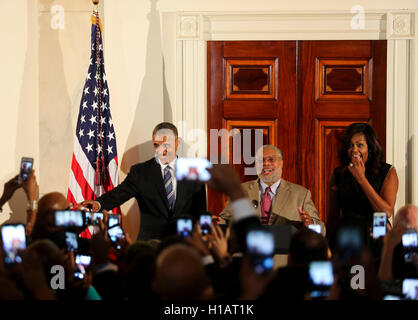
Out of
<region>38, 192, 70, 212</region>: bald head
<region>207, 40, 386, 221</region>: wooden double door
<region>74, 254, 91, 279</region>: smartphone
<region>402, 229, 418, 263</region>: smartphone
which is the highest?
<region>207, 40, 386, 221</region>: wooden double door

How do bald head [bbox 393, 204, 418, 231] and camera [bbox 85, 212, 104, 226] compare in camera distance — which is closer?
camera [bbox 85, 212, 104, 226]

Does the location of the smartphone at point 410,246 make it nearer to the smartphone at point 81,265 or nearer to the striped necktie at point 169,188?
the smartphone at point 81,265

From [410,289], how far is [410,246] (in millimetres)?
237

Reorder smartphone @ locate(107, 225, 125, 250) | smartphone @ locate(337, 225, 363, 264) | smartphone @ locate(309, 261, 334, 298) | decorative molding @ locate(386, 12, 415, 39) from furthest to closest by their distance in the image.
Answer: decorative molding @ locate(386, 12, 415, 39)
smartphone @ locate(107, 225, 125, 250)
smartphone @ locate(337, 225, 363, 264)
smartphone @ locate(309, 261, 334, 298)

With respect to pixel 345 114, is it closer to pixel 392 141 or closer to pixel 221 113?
pixel 392 141

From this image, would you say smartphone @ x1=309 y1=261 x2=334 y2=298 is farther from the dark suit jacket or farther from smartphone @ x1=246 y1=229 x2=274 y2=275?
the dark suit jacket

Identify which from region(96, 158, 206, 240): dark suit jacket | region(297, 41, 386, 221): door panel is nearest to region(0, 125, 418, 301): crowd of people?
region(96, 158, 206, 240): dark suit jacket

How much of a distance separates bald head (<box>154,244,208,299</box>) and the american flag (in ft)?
10.4

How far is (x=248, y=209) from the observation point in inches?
72.3

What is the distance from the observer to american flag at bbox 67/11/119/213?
484cm

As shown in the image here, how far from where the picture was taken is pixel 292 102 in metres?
5.45

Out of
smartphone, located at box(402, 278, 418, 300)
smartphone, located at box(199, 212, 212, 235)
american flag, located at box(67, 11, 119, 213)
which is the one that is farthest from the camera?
american flag, located at box(67, 11, 119, 213)

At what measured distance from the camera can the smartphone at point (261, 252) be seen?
1.71 meters
